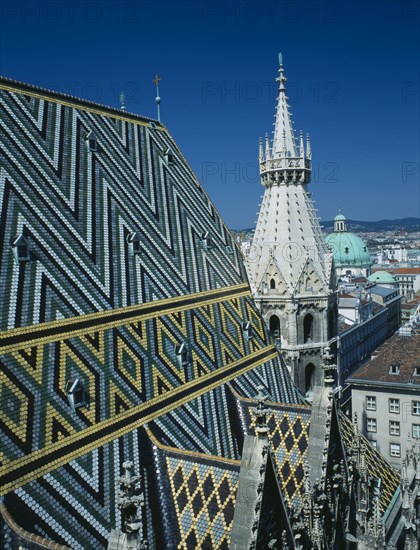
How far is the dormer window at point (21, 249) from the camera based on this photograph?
1088cm

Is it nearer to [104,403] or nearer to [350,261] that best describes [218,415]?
[104,403]

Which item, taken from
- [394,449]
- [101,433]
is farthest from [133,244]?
[394,449]

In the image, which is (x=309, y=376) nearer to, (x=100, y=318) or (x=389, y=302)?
(x=100, y=318)

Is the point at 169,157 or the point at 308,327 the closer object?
the point at 169,157

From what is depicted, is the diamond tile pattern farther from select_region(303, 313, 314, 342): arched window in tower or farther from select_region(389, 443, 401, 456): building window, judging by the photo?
select_region(389, 443, 401, 456): building window

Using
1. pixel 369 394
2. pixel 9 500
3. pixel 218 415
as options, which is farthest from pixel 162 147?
pixel 369 394

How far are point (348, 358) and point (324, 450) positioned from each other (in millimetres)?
38353

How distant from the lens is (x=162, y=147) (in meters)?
20.0

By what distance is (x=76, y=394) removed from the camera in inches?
415

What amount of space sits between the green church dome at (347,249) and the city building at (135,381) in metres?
69.6

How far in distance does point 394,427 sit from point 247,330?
19902 mm

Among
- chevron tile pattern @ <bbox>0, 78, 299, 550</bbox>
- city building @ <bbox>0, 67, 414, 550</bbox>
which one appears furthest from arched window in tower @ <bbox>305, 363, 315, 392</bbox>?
chevron tile pattern @ <bbox>0, 78, 299, 550</bbox>

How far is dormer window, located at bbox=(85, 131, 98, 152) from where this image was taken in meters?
15.6

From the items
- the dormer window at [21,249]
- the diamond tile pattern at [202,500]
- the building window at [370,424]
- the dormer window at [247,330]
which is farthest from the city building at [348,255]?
the dormer window at [21,249]
